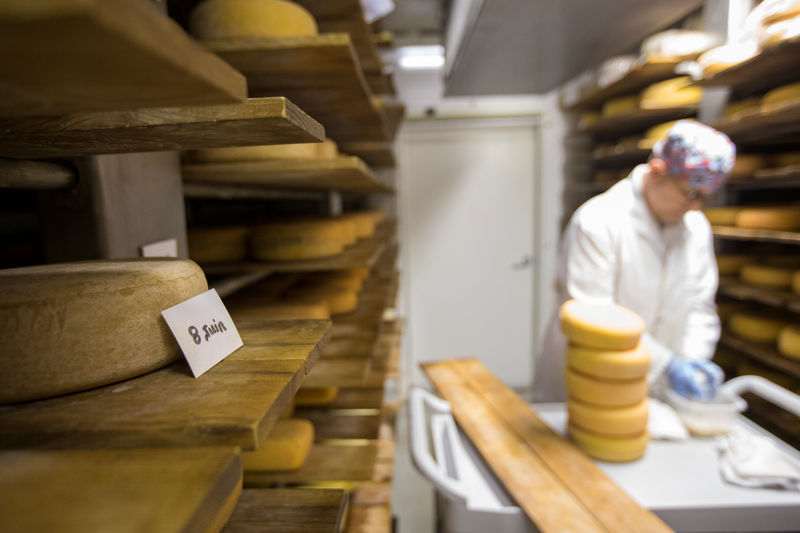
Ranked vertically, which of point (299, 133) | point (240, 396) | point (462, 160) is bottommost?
point (240, 396)

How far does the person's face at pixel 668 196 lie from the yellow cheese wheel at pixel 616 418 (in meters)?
0.87

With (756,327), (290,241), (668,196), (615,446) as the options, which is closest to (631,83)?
(668,196)

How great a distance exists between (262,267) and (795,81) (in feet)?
7.71

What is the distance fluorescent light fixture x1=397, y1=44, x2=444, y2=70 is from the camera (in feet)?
10.7

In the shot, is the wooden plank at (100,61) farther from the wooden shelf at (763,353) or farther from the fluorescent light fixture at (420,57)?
the fluorescent light fixture at (420,57)

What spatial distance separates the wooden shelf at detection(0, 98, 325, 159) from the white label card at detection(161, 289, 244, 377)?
6.9 inches

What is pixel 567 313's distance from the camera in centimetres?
114

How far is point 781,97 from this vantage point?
1787mm

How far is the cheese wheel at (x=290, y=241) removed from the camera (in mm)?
1169

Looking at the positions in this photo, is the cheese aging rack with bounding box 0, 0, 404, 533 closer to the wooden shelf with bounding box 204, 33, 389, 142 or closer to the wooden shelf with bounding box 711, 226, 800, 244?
the wooden shelf with bounding box 204, 33, 389, 142

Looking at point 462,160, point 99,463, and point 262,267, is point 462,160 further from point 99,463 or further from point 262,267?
point 99,463

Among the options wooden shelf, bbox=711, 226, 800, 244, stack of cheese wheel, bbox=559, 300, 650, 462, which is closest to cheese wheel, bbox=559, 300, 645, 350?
stack of cheese wheel, bbox=559, 300, 650, 462

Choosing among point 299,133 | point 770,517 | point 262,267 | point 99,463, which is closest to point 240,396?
point 99,463

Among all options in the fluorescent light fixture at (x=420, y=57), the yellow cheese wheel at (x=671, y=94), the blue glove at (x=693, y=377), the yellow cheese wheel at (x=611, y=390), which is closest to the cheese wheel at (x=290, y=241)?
the yellow cheese wheel at (x=611, y=390)
